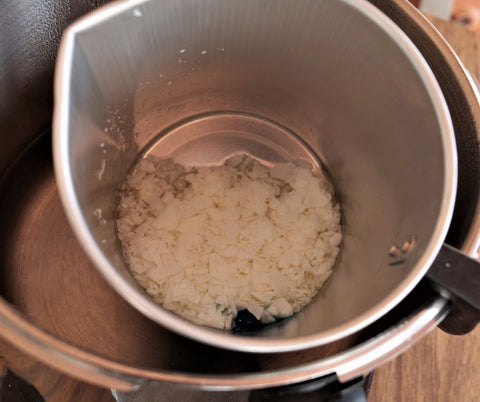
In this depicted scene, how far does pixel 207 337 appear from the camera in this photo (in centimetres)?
41

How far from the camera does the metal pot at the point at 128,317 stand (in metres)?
0.42

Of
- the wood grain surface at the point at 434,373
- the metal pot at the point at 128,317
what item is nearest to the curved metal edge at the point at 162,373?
the metal pot at the point at 128,317

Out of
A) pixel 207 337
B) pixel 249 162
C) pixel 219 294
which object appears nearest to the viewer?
pixel 207 337

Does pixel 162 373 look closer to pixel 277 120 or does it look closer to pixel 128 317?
pixel 128 317

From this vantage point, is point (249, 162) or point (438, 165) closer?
point (438, 165)

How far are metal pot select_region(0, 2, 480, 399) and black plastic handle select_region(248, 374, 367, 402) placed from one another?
19 mm

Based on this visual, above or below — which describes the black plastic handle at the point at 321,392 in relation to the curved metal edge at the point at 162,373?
below

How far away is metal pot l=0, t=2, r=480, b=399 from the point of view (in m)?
0.42

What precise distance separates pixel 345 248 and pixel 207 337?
1.09ft

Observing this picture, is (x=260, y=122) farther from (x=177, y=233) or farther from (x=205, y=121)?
(x=177, y=233)

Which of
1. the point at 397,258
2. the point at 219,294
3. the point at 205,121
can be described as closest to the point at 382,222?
the point at 397,258

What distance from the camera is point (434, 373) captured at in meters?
0.67

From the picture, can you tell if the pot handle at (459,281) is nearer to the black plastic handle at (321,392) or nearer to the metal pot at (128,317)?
the metal pot at (128,317)

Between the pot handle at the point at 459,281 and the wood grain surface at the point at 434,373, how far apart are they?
0.21 meters
